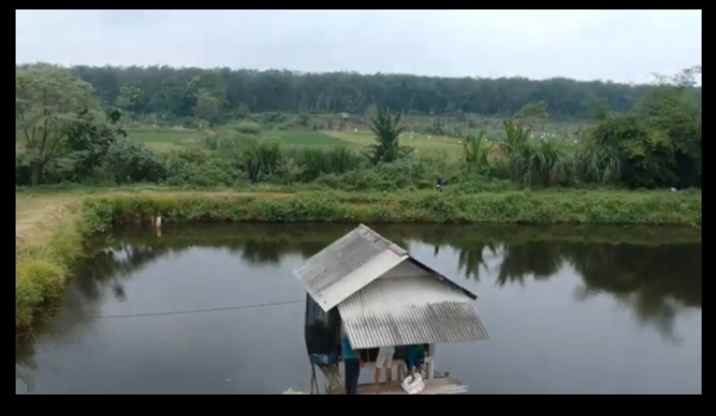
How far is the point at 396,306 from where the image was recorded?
298 inches

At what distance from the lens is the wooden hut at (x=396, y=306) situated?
23.7 ft

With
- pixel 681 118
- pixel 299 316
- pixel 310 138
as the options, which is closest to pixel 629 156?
pixel 681 118

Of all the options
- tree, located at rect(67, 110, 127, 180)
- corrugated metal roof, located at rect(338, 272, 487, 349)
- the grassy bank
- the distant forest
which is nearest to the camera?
corrugated metal roof, located at rect(338, 272, 487, 349)

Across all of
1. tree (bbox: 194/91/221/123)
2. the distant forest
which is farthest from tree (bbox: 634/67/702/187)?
tree (bbox: 194/91/221/123)

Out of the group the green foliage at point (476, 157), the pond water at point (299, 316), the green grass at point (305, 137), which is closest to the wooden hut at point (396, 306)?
the pond water at point (299, 316)

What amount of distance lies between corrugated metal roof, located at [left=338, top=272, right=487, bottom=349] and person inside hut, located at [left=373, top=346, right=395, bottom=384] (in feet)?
1.07

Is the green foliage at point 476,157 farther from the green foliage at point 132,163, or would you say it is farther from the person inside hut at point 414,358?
the person inside hut at point 414,358

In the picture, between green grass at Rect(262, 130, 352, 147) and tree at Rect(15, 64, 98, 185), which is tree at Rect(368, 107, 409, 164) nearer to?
green grass at Rect(262, 130, 352, 147)

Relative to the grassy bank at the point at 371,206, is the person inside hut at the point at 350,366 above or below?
below

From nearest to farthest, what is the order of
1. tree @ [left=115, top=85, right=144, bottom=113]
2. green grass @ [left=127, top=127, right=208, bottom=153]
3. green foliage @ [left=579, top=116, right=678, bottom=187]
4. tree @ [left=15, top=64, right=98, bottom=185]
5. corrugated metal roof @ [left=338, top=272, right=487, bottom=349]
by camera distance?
1. corrugated metal roof @ [left=338, top=272, right=487, bottom=349]
2. tree @ [left=15, top=64, right=98, bottom=185]
3. green foliage @ [left=579, top=116, right=678, bottom=187]
4. green grass @ [left=127, top=127, right=208, bottom=153]
5. tree @ [left=115, top=85, right=144, bottom=113]

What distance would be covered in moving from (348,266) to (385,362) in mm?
1271

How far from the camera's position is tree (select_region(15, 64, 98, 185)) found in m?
18.6

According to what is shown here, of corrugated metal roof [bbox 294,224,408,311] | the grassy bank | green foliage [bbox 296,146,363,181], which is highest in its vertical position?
green foliage [bbox 296,146,363,181]

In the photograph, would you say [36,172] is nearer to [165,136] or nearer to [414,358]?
[165,136]
